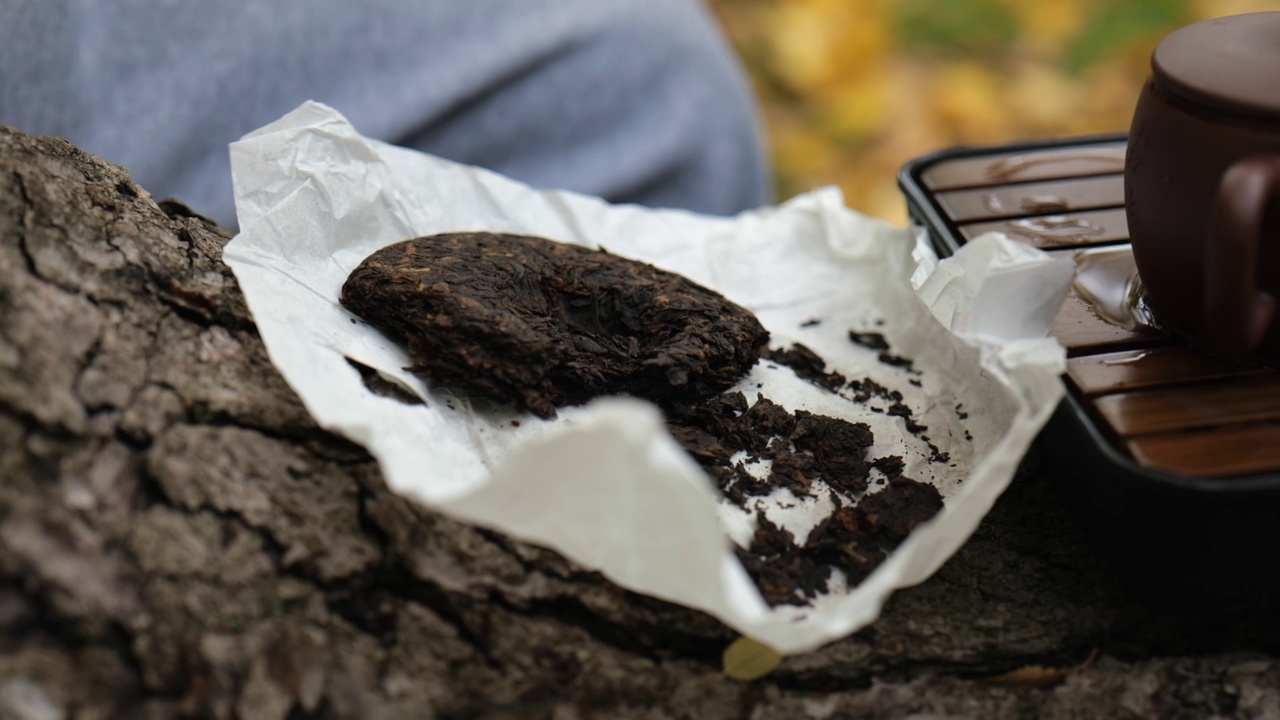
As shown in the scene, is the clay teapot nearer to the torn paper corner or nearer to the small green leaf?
the torn paper corner

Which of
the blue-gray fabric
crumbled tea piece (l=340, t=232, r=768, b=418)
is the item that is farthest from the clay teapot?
the blue-gray fabric

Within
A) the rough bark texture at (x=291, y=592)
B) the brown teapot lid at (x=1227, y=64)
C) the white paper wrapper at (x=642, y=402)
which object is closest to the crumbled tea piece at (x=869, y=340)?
the white paper wrapper at (x=642, y=402)

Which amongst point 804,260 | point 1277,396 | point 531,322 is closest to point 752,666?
point 531,322

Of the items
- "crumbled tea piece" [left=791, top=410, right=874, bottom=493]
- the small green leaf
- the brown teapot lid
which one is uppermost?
the brown teapot lid

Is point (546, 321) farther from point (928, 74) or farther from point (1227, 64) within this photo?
point (928, 74)

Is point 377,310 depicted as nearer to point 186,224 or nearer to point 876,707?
point 186,224

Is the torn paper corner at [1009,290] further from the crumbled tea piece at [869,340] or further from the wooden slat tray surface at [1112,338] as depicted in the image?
the crumbled tea piece at [869,340]

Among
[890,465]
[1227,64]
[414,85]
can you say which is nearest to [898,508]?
[890,465]
